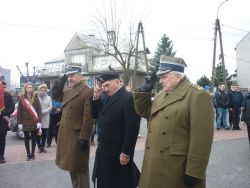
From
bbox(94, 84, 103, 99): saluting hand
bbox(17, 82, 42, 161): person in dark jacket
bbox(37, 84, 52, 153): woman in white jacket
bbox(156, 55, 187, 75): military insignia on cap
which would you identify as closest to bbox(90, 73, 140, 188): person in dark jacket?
bbox(94, 84, 103, 99): saluting hand

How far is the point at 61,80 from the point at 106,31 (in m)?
32.2

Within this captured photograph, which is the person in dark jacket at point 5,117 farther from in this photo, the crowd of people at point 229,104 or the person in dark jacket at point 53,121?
the crowd of people at point 229,104

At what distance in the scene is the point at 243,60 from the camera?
5209 cm

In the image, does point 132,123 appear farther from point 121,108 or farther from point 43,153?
point 43,153

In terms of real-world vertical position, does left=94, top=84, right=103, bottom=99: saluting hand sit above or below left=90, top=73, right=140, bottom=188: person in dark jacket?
above

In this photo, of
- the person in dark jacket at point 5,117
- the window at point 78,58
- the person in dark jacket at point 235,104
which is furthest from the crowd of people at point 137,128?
the window at point 78,58

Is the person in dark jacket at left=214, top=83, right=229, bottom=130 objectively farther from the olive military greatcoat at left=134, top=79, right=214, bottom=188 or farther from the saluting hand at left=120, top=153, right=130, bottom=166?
the olive military greatcoat at left=134, top=79, right=214, bottom=188

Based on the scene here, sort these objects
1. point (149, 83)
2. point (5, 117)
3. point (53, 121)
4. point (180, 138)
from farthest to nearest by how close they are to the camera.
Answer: point (53, 121) < point (5, 117) < point (149, 83) < point (180, 138)

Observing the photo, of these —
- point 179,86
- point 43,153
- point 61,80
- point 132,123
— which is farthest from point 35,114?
point 179,86

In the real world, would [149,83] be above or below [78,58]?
below

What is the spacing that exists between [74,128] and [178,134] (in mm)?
1983

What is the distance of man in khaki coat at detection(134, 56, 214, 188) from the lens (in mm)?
3320

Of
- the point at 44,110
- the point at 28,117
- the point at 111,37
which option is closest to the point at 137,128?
the point at 28,117

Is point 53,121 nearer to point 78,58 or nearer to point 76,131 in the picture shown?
point 76,131
